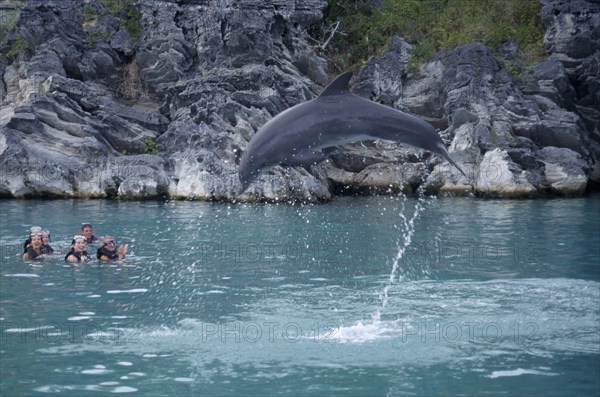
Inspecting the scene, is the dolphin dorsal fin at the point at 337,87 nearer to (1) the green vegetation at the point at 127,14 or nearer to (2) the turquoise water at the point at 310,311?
(2) the turquoise water at the point at 310,311

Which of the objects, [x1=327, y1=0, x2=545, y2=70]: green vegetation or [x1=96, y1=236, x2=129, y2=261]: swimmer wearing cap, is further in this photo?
[x1=327, y1=0, x2=545, y2=70]: green vegetation

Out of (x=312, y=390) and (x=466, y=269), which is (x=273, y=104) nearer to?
(x=466, y=269)

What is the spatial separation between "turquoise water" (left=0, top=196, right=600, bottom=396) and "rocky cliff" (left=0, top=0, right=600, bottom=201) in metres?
6.63

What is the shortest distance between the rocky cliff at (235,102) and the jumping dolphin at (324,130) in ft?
54.1

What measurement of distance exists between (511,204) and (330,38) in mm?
12115

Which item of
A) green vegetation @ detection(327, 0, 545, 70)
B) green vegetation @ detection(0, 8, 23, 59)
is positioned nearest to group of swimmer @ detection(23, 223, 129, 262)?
green vegetation @ detection(0, 8, 23, 59)

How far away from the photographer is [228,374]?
7.27 m

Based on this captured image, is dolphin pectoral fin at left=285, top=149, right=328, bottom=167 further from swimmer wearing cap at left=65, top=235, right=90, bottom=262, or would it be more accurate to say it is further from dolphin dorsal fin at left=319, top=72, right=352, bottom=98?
swimmer wearing cap at left=65, top=235, right=90, bottom=262

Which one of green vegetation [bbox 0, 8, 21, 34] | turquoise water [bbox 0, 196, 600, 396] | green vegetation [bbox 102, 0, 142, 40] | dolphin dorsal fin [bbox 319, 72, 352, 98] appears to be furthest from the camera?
green vegetation [bbox 102, 0, 142, 40]

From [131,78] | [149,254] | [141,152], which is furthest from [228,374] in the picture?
[131,78]

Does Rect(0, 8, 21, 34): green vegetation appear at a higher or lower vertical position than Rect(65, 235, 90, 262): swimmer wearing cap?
higher

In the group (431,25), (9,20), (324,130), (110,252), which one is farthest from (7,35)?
(324,130)

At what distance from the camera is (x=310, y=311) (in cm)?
958

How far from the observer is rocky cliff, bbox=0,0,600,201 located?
23.8 metres
